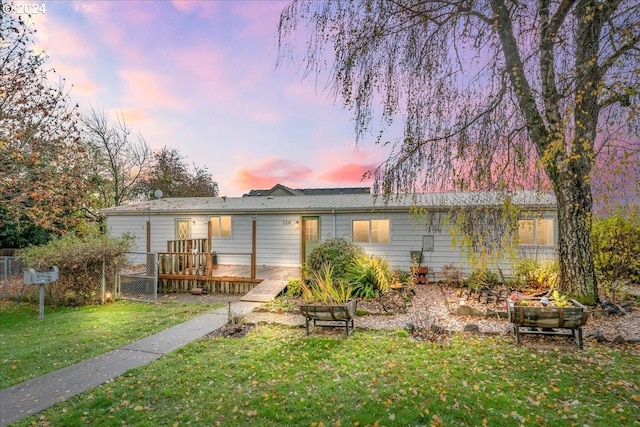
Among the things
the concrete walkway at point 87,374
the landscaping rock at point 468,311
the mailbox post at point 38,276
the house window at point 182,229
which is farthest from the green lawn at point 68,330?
the landscaping rock at point 468,311

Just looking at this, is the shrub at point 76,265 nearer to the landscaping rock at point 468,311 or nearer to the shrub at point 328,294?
the shrub at point 328,294

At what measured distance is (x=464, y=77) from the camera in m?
4.55

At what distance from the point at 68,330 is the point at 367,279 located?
21.6 feet

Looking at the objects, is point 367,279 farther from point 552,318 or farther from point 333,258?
point 552,318

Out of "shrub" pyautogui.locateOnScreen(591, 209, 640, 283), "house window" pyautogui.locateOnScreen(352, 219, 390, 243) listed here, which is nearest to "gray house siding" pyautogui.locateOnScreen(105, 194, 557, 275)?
"house window" pyautogui.locateOnScreen(352, 219, 390, 243)

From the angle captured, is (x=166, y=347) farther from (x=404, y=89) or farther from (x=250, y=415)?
(x=404, y=89)

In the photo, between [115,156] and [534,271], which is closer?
[534,271]

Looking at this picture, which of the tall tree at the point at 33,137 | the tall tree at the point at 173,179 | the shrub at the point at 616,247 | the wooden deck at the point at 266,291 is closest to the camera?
the tall tree at the point at 33,137

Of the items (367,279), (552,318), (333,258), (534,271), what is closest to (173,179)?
(333,258)

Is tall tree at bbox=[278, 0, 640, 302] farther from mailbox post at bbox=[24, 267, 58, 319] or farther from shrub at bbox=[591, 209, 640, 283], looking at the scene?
mailbox post at bbox=[24, 267, 58, 319]

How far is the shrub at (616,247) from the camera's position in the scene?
8.38 m

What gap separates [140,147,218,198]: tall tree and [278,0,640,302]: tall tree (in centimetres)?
2308

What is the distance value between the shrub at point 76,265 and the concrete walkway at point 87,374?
438 cm

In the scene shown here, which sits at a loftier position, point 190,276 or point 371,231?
point 371,231
